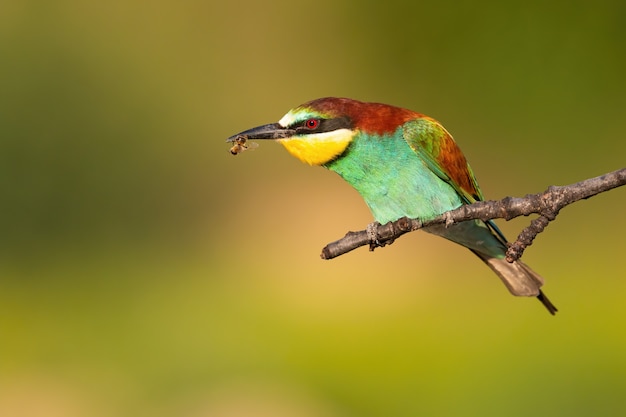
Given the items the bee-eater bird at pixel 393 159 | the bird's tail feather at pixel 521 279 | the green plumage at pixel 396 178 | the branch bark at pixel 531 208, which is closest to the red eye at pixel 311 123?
the bee-eater bird at pixel 393 159

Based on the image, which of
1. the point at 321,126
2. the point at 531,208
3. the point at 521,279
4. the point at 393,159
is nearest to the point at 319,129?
the point at 321,126

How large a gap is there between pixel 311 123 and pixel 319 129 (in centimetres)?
2

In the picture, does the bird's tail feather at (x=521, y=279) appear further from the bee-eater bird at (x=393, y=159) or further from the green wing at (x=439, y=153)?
the green wing at (x=439, y=153)

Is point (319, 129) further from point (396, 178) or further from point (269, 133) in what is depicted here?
point (396, 178)

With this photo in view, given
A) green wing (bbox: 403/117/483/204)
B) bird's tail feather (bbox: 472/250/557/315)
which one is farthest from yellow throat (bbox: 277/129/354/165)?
bird's tail feather (bbox: 472/250/557/315)

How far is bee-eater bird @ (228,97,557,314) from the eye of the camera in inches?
51.9

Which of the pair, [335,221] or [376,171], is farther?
[335,221]

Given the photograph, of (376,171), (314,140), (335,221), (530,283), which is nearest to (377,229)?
(376,171)

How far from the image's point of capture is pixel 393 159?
148 centimetres

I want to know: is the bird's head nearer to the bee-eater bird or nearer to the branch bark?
the bee-eater bird

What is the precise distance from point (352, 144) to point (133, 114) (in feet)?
11.1

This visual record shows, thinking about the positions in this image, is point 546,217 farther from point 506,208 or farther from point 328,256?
point 328,256

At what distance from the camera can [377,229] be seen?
1.47 metres

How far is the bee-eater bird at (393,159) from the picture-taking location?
1.32 m
